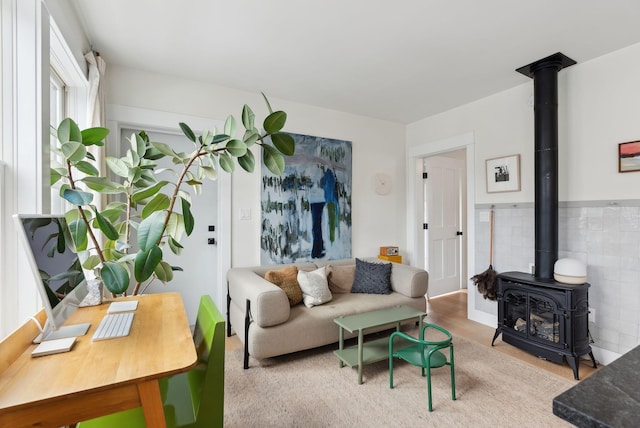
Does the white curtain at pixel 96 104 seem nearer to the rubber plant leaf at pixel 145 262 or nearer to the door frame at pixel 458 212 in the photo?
the rubber plant leaf at pixel 145 262

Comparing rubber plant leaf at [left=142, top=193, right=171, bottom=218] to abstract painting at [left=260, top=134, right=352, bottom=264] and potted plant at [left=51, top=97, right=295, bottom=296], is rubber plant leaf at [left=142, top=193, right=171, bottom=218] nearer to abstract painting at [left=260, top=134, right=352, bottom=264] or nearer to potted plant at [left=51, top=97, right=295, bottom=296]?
potted plant at [left=51, top=97, right=295, bottom=296]

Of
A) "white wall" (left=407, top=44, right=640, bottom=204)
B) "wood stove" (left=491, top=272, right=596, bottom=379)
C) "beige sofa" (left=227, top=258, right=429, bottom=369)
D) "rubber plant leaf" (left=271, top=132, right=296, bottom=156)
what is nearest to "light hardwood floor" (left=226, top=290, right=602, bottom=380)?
"wood stove" (left=491, top=272, right=596, bottom=379)

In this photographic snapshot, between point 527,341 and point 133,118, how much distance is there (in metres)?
3.93

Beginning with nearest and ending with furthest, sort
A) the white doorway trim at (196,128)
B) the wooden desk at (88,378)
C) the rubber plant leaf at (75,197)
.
→ 1. the wooden desk at (88,378)
2. the rubber plant leaf at (75,197)
3. the white doorway trim at (196,128)

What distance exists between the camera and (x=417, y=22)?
6.78 ft

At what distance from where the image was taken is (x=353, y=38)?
225cm

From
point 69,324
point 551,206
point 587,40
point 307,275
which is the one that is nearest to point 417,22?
point 587,40

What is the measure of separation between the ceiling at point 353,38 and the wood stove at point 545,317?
6.15 feet

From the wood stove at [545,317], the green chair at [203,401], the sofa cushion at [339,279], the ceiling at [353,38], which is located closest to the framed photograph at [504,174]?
the ceiling at [353,38]

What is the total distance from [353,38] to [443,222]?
312cm

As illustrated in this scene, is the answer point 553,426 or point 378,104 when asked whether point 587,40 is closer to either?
point 378,104

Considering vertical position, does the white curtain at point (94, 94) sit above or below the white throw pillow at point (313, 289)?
above

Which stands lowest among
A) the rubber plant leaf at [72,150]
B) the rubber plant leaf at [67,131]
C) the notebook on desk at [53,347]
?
the notebook on desk at [53,347]

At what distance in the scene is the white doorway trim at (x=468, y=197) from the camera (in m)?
3.45
